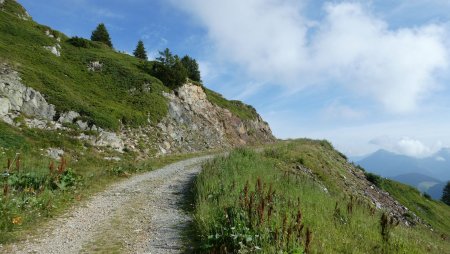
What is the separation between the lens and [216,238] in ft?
28.8

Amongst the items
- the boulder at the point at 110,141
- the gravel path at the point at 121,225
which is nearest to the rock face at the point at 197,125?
the boulder at the point at 110,141

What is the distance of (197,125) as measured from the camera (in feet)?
162

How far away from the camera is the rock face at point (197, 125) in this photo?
4200cm

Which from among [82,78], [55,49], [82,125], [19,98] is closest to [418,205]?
[82,125]

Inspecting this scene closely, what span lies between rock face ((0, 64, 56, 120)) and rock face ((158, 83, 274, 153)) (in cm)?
1164

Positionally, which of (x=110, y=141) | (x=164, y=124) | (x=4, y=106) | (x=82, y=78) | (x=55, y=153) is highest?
(x=82, y=78)

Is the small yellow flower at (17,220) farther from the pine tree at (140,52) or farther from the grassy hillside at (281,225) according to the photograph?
the pine tree at (140,52)

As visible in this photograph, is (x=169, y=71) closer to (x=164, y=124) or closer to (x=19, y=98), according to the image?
(x=164, y=124)

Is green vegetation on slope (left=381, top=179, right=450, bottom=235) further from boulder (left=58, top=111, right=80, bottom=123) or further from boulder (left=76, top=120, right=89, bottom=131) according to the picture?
boulder (left=58, top=111, right=80, bottom=123)

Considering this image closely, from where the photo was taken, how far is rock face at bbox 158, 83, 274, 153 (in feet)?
138

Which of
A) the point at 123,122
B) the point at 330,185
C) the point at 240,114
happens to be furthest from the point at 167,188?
the point at 240,114

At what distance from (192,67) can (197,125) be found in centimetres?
2053

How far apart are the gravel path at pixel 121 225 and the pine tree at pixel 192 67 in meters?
49.0

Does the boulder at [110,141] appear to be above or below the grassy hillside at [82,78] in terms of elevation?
below
